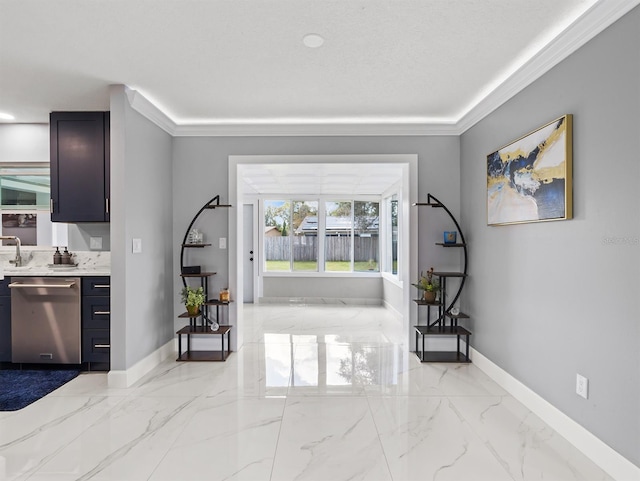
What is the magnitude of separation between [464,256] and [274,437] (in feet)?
8.85

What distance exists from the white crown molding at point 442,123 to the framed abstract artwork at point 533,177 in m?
0.44

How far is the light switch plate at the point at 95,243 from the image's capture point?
397cm

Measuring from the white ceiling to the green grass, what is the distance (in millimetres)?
4163

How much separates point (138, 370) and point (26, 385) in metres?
0.92

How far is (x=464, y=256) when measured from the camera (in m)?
3.95

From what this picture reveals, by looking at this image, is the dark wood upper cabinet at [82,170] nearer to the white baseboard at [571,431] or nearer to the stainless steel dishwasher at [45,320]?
the stainless steel dishwasher at [45,320]

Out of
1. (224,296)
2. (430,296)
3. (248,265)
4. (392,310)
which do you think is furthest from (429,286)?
(248,265)

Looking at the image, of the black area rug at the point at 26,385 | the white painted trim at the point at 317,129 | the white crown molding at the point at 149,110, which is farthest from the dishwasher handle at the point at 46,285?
the white painted trim at the point at 317,129

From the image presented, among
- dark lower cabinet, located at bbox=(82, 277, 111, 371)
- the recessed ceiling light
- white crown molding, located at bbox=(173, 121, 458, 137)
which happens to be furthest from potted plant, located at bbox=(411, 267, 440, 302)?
dark lower cabinet, located at bbox=(82, 277, 111, 371)

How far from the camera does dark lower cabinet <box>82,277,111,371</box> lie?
3.43m

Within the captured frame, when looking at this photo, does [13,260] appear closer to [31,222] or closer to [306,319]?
[31,222]

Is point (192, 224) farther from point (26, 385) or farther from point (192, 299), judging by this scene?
point (26, 385)

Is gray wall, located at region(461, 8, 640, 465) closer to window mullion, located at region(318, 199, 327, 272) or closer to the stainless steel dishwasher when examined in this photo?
the stainless steel dishwasher

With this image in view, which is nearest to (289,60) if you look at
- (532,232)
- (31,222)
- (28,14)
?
(28,14)
